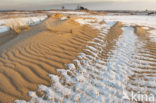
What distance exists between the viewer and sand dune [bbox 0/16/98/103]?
189 centimetres

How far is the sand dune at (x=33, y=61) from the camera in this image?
1891mm

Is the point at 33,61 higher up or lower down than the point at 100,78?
higher up

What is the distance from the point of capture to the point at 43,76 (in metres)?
2.19

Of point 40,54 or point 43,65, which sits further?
point 40,54

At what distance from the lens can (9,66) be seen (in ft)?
7.88

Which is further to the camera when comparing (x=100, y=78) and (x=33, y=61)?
(x=33, y=61)

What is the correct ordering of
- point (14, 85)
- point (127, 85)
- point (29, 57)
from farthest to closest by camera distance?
point (29, 57) → point (127, 85) → point (14, 85)

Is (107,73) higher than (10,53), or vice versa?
(10,53)

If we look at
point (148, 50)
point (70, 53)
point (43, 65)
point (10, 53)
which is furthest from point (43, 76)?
point (148, 50)

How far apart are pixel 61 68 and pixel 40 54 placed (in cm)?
84

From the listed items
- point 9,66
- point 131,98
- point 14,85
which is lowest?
point 131,98

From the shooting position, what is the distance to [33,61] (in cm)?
262

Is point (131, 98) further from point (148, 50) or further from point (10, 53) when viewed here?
point (10, 53)

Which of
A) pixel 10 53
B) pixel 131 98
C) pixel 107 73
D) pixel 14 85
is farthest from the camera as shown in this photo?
pixel 10 53
